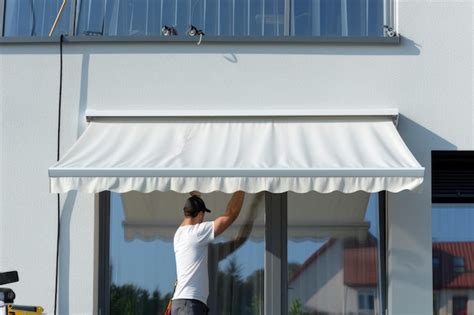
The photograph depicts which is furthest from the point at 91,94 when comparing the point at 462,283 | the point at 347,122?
the point at 462,283

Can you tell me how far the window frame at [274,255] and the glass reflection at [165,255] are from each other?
0.19 ft

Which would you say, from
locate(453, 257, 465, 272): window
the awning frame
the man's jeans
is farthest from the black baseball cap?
locate(453, 257, 465, 272): window

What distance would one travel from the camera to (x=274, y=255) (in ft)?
34.1

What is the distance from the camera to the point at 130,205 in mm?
10594

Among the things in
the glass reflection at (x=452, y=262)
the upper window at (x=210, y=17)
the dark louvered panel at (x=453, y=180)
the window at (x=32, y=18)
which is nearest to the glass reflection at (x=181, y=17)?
the upper window at (x=210, y=17)

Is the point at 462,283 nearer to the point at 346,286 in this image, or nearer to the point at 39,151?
the point at 346,286

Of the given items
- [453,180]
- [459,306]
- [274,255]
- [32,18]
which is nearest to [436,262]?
[459,306]

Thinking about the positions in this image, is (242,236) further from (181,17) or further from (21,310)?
(21,310)

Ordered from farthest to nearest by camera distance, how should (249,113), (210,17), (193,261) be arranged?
(210,17), (249,113), (193,261)

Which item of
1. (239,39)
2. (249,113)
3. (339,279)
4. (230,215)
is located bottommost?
(339,279)

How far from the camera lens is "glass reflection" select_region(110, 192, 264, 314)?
10.5 m

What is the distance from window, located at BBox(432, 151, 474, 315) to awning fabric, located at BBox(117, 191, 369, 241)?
2.56ft

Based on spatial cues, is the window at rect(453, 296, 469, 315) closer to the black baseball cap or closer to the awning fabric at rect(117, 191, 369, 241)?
the awning fabric at rect(117, 191, 369, 241)

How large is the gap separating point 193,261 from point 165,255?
0.97 m
